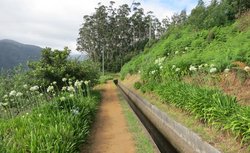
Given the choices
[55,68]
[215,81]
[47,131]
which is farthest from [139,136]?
[55,68]

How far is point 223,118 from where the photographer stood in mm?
7828

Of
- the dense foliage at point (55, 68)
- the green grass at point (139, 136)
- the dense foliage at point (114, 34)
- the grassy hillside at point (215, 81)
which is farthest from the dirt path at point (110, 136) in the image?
the dense foliage at point (114, 34)

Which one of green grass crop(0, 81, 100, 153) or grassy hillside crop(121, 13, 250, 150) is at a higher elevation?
grassy hillside crop(121, 13, 250, 150)

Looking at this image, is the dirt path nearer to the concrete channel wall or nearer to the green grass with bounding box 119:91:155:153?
the green grass with bounding box 119:91:155:153

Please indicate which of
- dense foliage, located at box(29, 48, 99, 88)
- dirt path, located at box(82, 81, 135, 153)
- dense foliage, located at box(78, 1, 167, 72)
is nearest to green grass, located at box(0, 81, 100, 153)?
dirt path, located at box(82, 81, 135, 153)

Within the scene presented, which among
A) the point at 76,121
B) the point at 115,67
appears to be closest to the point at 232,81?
the point at 76,121

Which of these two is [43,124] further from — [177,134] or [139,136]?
[177,134]

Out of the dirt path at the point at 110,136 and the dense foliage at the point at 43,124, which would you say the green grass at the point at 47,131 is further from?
the dirt path at the point at 110,136

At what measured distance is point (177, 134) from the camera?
985 centimetres

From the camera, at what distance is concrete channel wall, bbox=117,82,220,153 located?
7.77 meters

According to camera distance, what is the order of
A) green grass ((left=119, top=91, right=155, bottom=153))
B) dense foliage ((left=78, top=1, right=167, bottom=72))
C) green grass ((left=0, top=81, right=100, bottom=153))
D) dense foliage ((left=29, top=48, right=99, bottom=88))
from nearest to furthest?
green grass ((left=0, top=81, right=100, bottom=153)), green grass ((left=119, top=91, right=155, bottom=153)), dense foliage ((left=29, top=48, right=99, bottom=88)), dense foliage ((left=78, top=1, right=167, bottom=72))

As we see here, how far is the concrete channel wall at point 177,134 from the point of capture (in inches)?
306

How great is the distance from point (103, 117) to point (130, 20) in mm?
63794

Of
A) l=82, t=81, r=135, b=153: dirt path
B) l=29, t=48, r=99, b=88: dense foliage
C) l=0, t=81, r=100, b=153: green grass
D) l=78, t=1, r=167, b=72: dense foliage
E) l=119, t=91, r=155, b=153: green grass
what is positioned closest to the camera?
l=0, t=81, r=100, b=153: green grass
